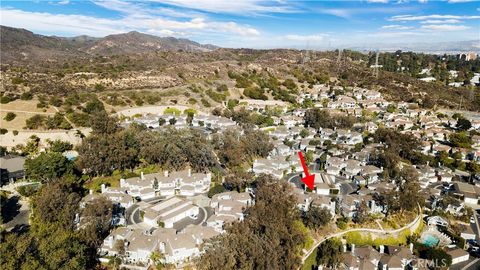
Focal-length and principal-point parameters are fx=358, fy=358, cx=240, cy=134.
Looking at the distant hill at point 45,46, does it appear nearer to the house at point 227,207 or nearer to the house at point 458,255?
the house at point 227,207

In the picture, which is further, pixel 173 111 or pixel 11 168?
pixel 173 111

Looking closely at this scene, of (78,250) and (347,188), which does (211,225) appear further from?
(347,188)

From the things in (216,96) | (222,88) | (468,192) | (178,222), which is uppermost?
(222,88)

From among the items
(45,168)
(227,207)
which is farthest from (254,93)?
(45,168)

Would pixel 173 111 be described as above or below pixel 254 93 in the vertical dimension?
below

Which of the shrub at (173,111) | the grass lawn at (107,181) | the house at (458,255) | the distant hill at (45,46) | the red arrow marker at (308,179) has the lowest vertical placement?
the house at (458,255)

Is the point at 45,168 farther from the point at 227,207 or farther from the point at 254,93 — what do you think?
the point at 254,93

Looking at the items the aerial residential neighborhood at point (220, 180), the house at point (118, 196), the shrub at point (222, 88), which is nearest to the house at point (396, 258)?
the aerial residential neighborhood at point (220, 180)

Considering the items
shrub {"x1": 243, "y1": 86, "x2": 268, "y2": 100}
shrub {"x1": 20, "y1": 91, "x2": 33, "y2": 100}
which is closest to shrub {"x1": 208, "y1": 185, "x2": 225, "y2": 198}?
shrub {"x1": 20, "y1": 91, "x2": 33, "y2": 100}
